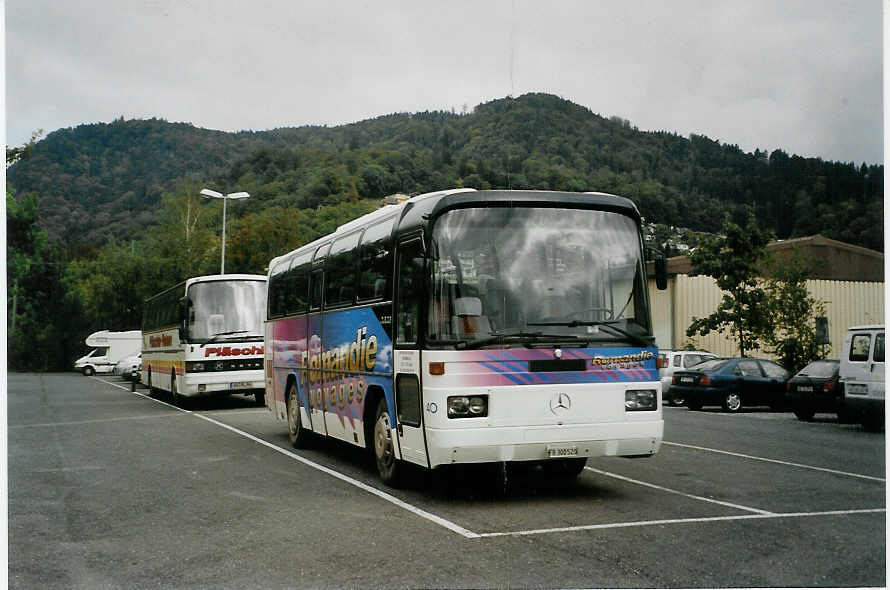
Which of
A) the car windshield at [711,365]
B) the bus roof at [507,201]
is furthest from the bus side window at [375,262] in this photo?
the car windshield at [711,365]

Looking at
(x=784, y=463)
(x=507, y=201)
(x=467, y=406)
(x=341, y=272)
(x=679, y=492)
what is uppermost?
(x=507, y=201)

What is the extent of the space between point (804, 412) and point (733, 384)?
10.7ft

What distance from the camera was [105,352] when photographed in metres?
59.2

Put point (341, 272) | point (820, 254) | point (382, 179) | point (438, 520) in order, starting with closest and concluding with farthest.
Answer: point (438, 520) < point (341, 272) < point (820, 254) < point (382, 179)

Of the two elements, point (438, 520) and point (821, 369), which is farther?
point (821, 369)

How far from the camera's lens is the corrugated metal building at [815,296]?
2380 centimetres

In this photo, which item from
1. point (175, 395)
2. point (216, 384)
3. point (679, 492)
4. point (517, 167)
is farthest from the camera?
point (175, 395)

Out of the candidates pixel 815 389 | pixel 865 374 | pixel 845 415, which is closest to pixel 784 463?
pixel 865 374

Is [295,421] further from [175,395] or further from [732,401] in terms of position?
[732,401]

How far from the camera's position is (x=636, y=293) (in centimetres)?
877

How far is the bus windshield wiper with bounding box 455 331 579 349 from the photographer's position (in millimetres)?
8148

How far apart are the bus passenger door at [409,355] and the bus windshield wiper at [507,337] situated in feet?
1.86

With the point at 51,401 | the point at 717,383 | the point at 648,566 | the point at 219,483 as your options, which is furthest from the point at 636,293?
the point at 51,401

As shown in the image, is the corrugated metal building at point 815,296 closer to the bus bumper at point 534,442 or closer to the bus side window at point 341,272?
the bus side window at point 341,272
